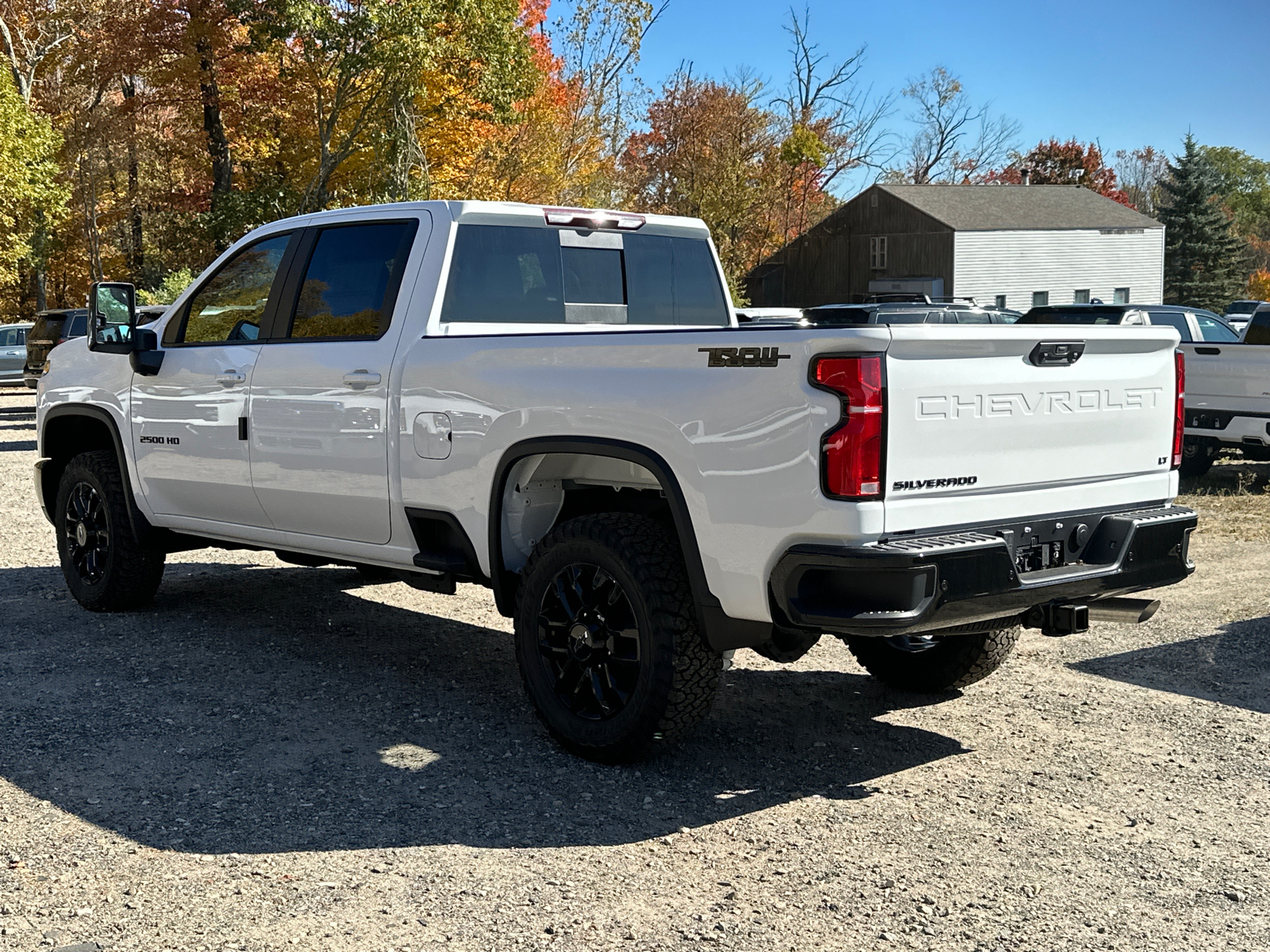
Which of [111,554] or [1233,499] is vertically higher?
[111,554]

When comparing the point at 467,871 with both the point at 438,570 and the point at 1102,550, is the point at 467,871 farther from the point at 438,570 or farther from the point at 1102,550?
the point at 1102,550

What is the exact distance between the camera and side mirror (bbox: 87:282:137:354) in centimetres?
711

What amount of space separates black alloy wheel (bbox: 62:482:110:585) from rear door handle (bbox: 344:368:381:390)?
2.60m

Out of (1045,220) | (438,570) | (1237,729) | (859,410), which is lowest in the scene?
(1237,729)

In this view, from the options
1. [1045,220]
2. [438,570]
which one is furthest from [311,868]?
[1045,220]

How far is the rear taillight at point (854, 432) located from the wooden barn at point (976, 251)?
50885mm

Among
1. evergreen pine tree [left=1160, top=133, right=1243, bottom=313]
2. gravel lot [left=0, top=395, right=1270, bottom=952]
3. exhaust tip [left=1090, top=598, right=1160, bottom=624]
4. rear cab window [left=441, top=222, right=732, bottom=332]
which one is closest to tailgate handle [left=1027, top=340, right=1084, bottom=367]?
exhaust tip [left=1090, top=598, right=1160, bottom=624]

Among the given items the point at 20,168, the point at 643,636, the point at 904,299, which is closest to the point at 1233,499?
the point at 643,636

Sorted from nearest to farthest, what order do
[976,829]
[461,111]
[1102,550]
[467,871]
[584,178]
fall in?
[467,871], [976,829], [1102,550], [461,111], [584,178]

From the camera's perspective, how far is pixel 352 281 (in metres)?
6.20

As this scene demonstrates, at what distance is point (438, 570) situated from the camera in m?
5.71

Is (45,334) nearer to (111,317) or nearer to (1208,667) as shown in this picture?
(111,317)

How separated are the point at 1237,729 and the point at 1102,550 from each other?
1.47m

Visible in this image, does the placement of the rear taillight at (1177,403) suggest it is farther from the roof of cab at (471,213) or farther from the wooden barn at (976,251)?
the wooden barn at (976,251)
